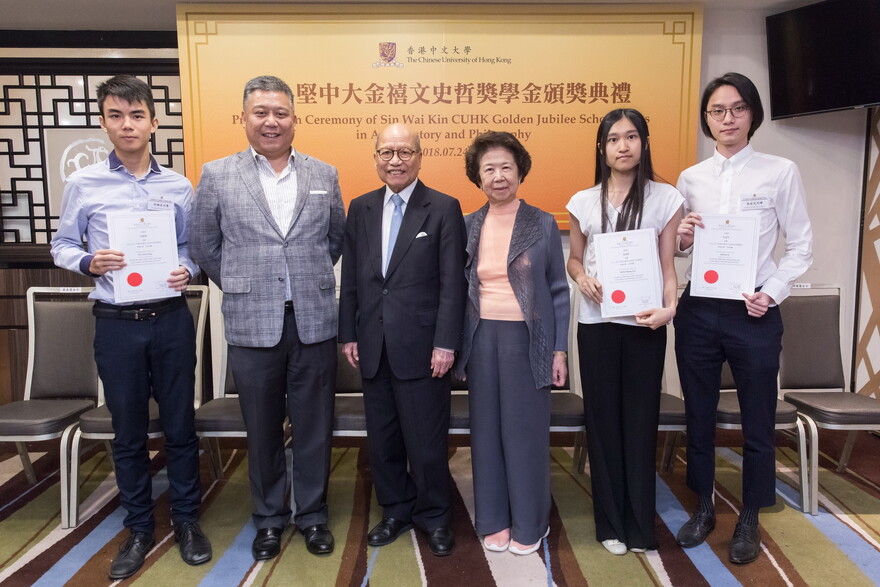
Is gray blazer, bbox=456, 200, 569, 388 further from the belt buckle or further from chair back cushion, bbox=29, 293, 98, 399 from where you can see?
chair back cushion, bbox=29, 293, 98, 399

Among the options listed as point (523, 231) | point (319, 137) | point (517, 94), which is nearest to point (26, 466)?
point (319, 137)

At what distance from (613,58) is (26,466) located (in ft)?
12.4

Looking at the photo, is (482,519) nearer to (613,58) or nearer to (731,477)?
(731,477)

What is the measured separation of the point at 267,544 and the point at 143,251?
1183 mm

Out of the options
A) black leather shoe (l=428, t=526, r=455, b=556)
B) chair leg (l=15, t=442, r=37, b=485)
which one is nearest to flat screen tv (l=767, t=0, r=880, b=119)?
black leather shoe (l=428, t=526, r=455, b=556)

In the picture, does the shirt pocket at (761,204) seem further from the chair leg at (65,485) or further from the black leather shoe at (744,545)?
the chair leg at (65,485)

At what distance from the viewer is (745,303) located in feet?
6.78

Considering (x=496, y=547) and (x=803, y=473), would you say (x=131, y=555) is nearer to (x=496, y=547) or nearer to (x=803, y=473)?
(x=496, y=547)

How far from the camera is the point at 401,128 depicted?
80.7 inches

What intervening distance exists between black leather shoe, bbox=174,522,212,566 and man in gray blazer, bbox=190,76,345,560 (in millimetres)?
193

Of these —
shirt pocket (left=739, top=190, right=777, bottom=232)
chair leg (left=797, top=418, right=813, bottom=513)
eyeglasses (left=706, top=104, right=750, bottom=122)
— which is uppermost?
eyeglasses (left=706, top=104, right=750, bottom=122)

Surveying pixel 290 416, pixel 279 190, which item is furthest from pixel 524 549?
pixel 279 190

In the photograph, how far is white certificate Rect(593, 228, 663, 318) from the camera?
199 cm

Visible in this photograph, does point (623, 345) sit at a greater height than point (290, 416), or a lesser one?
greater
